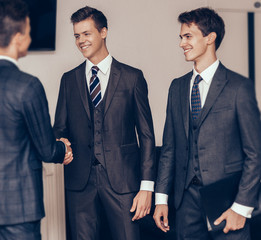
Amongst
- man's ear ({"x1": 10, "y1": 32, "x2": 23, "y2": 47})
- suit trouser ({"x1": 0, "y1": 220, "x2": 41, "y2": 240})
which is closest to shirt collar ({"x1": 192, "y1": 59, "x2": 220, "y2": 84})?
man's ear ({"x1": 10, "y1": 32, "x2": 23, "y2": 47})

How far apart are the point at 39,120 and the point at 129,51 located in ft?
5.63

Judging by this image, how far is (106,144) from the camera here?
227 cm

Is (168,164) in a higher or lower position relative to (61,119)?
lower

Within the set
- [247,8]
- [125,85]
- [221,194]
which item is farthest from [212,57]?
[247,8]

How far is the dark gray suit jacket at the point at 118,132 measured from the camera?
2.27 meters

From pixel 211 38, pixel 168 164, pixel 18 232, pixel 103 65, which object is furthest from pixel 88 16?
pixel 18 232

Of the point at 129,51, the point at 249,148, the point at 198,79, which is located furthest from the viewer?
the point at 129,51

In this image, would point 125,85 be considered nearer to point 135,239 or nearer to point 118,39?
point 135,239

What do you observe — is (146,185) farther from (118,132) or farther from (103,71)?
(103,71)

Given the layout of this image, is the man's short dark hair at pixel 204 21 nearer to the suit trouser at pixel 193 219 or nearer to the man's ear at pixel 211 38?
the man's ear at pixel 211 38

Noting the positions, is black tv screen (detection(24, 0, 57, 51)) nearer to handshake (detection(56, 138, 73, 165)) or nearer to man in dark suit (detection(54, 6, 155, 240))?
man in dark suit (detection(54, 6, 155, 240))

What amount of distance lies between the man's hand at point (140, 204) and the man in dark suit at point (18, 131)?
1.84ft

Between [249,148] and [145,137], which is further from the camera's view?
[145,137]

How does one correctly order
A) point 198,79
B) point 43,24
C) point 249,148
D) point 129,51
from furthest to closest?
point 129,51 < point 43,24 < point 198,79 < point 249,148
